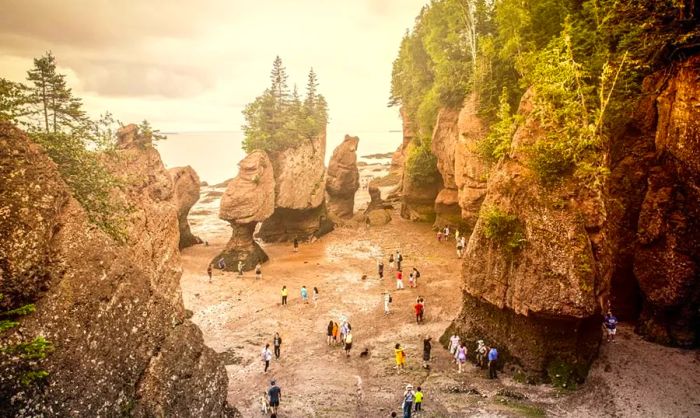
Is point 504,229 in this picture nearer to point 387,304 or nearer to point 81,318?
point 387,304

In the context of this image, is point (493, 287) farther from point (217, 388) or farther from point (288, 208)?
point (288, 208)

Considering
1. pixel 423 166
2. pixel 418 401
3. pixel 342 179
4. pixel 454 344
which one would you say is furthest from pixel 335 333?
pixel 342 179

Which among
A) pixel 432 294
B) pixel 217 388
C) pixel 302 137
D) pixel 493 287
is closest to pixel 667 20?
pixel 493 287

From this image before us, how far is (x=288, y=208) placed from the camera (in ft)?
133

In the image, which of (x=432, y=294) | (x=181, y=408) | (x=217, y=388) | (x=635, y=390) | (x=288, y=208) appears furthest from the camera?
(x=288, y=208)

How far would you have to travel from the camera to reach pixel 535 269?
15.0 meters

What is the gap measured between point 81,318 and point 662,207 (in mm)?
20934

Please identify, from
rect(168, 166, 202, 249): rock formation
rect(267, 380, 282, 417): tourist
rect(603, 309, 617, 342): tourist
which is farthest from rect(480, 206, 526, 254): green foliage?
rect(168, 166, 202, 249): rock formation

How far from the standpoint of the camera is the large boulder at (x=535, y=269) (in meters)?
14.2

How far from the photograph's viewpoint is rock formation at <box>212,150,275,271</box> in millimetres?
34938

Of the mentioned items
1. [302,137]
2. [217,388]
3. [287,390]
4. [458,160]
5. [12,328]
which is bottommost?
[287,390]

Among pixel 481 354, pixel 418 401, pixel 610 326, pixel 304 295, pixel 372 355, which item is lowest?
pixel 372 355

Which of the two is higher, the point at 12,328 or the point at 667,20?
the point at 667,20

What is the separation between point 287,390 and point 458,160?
20.6 metres
